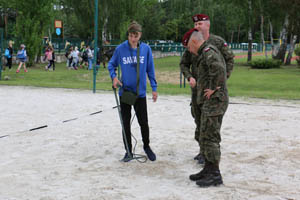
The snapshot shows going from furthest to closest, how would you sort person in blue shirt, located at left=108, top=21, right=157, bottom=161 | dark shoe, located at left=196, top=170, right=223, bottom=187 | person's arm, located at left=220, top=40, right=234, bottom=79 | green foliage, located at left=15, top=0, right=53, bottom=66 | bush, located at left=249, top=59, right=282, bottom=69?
bush, located at left=249, top=59, right=282, bottom=69 < green foliage, located at left=15, top=0, right=53, bottom=66 < person in blue shirt, located at left=108, top=21, right=157, bottom=161 < person's arm, located at left=220, top=40, right=234, bottom=79 < dark shoe, located at left=196, top=170, right=223, bottom=187

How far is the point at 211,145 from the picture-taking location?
439 cm

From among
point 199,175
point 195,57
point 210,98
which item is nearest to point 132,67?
point 195,57

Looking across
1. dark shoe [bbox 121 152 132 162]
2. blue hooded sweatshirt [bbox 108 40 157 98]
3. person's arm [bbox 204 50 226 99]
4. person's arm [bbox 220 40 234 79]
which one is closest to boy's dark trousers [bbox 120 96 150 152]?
blue hooded sweatshirt [bbox 108 40 157 98]

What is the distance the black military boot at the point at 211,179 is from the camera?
435 centimetres

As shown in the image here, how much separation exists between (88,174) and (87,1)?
37.2 metres

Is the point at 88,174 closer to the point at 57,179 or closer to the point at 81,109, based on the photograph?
the point at 57,179

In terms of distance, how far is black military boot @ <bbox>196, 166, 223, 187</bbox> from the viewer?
4.35 m

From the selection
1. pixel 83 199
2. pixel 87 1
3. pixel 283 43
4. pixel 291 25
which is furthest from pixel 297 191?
pixel 87 1

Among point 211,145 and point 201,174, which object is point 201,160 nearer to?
point 201,174

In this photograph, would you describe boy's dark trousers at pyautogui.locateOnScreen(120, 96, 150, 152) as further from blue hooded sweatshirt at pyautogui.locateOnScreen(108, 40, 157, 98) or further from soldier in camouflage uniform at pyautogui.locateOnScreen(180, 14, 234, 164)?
soldier in camouflage uniform at pyautogui.locateOnScreen(180, 14, 234, 164)

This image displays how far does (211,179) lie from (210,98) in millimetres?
845

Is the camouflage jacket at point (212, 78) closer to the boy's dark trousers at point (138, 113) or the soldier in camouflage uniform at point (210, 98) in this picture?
the soldier in camouflage uniform at point (210, 98)

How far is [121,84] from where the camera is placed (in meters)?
5.20

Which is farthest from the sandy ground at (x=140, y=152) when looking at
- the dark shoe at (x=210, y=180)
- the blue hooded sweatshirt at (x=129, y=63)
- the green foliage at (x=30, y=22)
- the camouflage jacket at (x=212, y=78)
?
the green foliage at (x=30, y=22)
